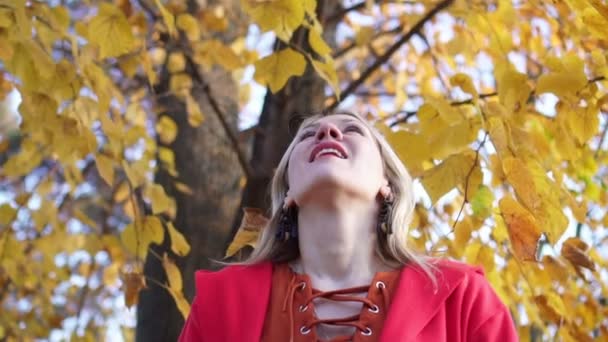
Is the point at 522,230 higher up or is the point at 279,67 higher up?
the point at 279,67

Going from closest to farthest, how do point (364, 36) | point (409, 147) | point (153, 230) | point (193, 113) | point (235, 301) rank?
point (235, 301), point (409, 147), point (153, 230), point (364, 36), point (193, 113)

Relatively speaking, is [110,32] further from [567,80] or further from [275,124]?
[567,80]

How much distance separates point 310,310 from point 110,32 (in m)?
0.73

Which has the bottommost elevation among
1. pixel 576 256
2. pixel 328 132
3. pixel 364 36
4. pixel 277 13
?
pixel 576 256

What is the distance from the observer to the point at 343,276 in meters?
1.57

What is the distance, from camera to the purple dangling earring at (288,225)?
1688 millimetres

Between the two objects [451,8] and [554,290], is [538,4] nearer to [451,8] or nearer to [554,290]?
[451,8]

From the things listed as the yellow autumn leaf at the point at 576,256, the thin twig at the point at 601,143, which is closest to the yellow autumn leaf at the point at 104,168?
the yellow autumn leaf at the point at 576,256

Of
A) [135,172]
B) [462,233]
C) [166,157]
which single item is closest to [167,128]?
[166,157]

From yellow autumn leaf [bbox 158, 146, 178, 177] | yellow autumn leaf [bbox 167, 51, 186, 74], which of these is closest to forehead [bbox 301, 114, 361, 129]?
yellow autumn leaf [bbox 158, 146, 178, 177]

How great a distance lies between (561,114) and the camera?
183 cm

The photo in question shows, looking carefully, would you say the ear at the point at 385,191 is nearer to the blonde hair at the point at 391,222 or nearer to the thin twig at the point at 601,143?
the blonde hair at the point at 391,222

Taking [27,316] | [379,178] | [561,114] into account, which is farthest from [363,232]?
[27,316]

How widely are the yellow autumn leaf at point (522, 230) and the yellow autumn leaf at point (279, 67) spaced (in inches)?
21.5
